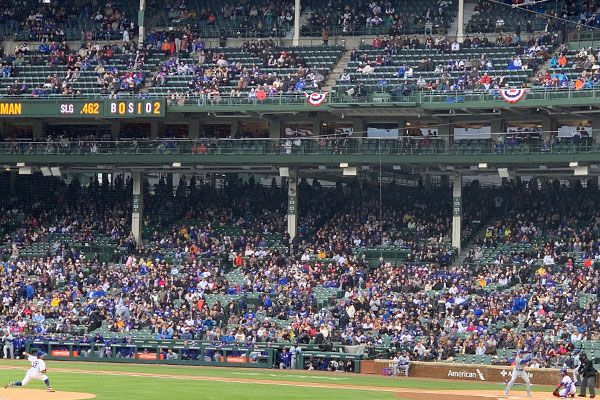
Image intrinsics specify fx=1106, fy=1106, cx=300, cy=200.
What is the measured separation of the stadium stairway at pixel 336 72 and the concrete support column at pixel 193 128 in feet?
19.0

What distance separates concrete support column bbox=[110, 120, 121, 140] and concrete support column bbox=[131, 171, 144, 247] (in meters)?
2.15

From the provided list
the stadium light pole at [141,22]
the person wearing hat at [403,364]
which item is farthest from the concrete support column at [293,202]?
the person wearing hat at [403,364]

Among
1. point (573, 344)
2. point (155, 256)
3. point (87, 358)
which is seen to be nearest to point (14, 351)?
point (87, 358)

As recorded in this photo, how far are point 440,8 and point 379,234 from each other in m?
11.7

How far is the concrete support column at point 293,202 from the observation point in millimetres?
43375

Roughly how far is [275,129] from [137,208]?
257 inches

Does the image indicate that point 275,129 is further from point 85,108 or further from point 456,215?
point 456,215

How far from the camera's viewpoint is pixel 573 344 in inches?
1233

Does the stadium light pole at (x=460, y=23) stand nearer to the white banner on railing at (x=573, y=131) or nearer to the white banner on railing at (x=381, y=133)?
the white banner on railing at (x=381, y=133)

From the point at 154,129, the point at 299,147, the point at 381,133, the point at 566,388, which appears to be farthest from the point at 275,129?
the point at 566,388

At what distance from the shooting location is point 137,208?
45344 millimetres

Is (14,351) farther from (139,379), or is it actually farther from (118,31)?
(118,31)

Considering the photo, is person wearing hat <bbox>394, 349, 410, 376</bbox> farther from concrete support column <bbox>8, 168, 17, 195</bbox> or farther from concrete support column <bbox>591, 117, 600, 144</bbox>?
concrete support column <bbox>8, 168, 17, 195</bbox>

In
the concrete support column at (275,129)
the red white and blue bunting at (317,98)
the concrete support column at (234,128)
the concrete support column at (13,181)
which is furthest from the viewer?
the concrete support column at (13,181)
